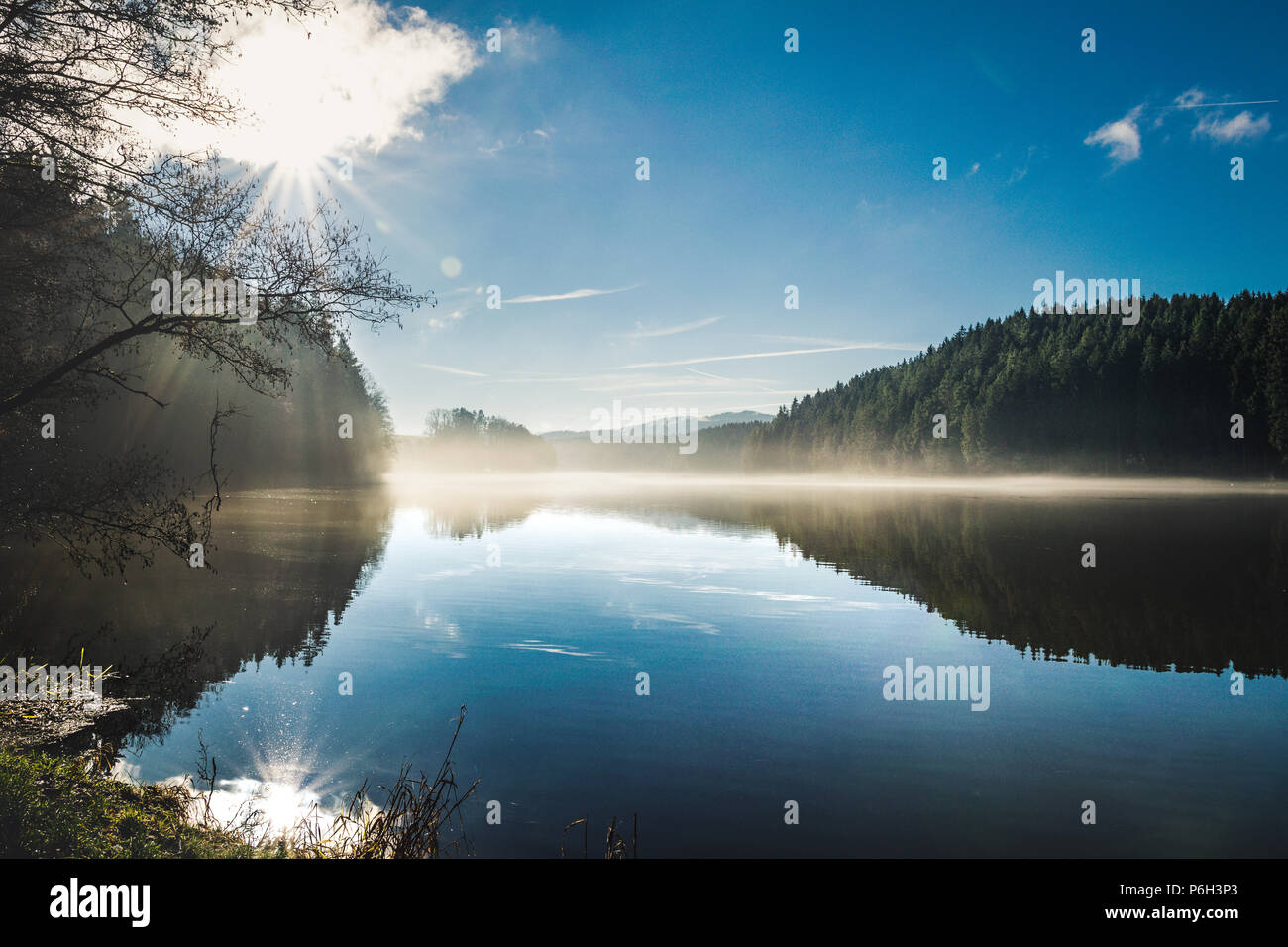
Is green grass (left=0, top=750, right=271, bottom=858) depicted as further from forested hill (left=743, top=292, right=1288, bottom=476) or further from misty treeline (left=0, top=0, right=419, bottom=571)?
forested hill (left=743, top=292, right=1288, bottom=476)

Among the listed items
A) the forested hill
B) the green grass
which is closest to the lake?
the green grass

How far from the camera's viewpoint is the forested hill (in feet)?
295

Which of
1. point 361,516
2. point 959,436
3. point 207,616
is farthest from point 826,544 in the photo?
point 959,436

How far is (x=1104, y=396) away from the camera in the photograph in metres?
103

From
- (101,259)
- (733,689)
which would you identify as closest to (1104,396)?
(733,689)

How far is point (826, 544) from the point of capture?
118 feet

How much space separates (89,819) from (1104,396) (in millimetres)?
121445

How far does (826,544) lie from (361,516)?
3385 cm

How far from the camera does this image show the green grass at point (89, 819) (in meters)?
6.21

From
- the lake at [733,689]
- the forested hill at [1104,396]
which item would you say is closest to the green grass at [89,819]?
the lake at [733,689]

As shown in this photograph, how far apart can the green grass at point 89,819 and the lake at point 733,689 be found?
1.15m

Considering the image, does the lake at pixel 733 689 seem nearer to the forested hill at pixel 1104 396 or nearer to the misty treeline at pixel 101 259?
the misty treeline at pixel 101 259

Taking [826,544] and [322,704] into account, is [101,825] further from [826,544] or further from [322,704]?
[826,544]

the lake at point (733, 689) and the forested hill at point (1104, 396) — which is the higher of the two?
the forested hill at point (1104, 396)
